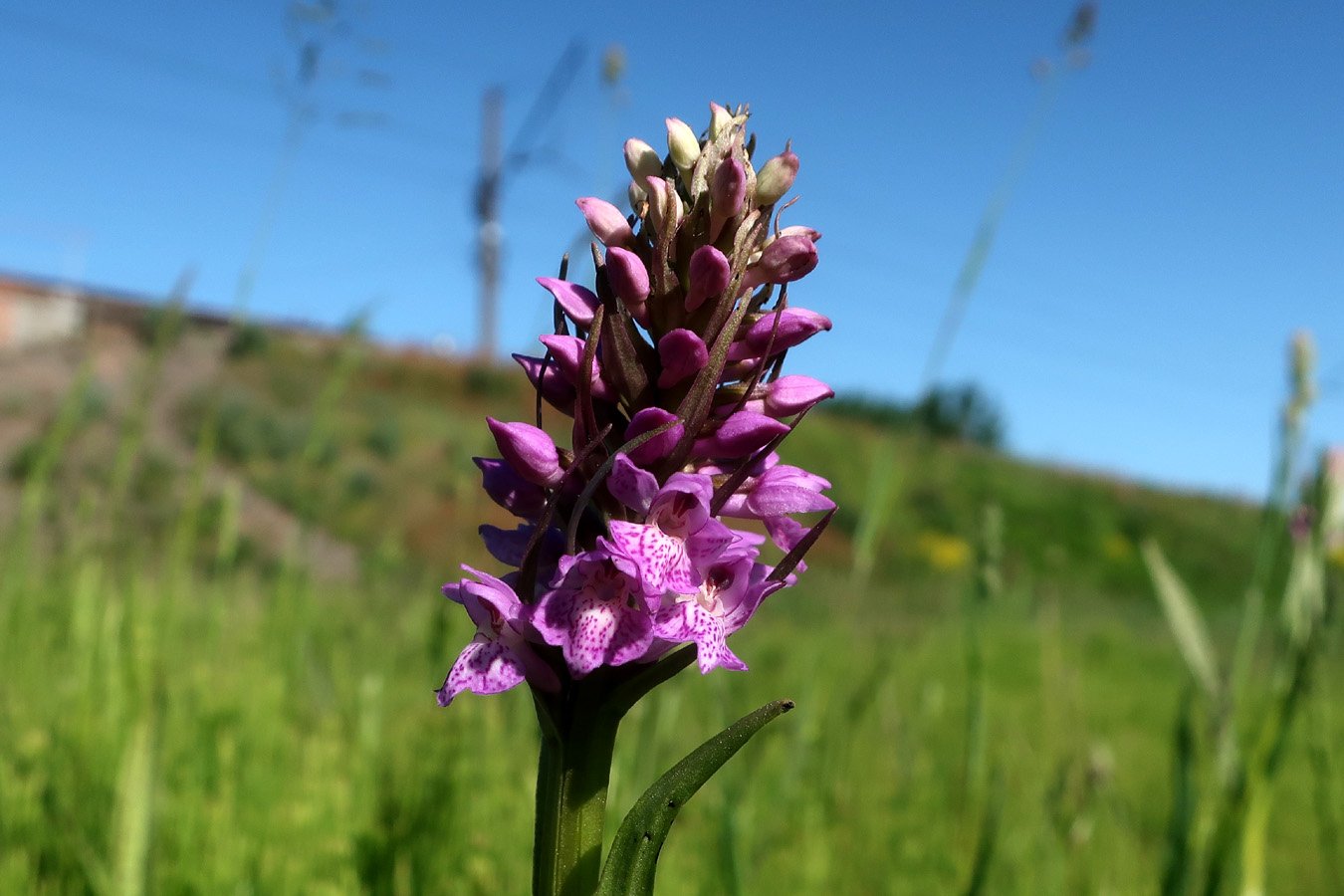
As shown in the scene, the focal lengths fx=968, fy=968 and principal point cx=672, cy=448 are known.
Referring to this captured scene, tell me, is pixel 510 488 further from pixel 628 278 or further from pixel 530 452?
pixel 628 278

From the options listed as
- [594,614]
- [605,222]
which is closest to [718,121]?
[605,222]

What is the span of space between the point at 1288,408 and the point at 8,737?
2575 millimetres

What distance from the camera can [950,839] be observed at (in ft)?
8.95

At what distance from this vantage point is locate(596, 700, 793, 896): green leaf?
0.68m

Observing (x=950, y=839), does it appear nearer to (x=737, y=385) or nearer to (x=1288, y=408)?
(x=1288, y=408)

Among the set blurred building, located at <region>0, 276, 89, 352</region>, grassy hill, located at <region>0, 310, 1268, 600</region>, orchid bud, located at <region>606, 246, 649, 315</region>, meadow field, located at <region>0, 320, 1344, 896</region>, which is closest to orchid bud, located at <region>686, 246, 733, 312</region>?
orchid bud, located at <region>606, 246, 649, 315</region>

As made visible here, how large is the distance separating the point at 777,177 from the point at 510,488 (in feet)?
1.23

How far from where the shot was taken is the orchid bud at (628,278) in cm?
82

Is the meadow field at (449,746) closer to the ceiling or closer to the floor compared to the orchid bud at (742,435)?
closer to the floor

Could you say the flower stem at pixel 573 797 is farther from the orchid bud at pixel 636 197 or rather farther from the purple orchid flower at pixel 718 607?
the orchid bud at pixel 636 197

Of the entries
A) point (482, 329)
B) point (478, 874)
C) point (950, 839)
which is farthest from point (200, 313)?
point (482, 329)

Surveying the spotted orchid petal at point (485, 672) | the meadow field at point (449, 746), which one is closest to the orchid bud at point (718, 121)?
the spotted orchid petal at point (485, 672)

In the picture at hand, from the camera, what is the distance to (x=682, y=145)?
905 millimetres

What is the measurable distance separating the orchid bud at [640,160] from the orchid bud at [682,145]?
0.09 ft
